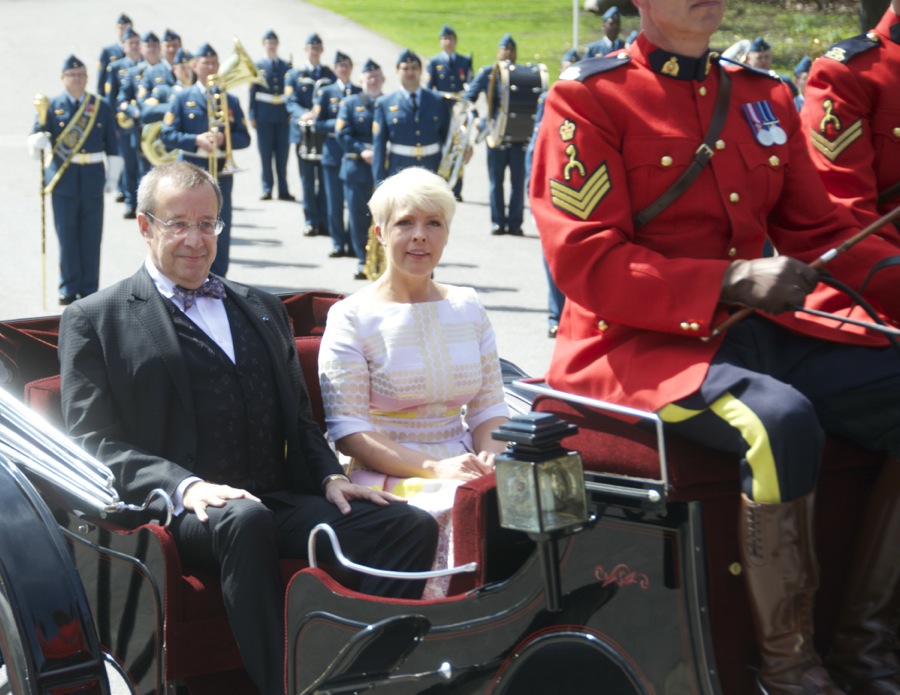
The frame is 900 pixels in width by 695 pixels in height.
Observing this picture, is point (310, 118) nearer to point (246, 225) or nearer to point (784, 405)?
point (246, 225)

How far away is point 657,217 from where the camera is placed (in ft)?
9.27

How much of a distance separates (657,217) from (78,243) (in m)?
8.90

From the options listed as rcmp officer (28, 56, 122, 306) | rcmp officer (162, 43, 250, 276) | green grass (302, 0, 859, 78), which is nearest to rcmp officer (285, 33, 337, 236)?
rcmp officer (162, 43, 250, 276)

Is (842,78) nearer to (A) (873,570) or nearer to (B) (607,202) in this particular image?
(B) (607,202)

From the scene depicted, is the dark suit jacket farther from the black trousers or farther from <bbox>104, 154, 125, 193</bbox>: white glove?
<bbox>104, 154, 125, 193</bbox>: white glove

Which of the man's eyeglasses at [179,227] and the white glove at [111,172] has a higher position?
the man's eyeglasses at [179,227]

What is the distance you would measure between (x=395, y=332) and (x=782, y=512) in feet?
4.74

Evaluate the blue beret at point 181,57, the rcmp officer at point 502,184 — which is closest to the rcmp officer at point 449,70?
the blue beret at point 181,57

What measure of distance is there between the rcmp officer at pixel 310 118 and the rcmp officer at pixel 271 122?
0.37m

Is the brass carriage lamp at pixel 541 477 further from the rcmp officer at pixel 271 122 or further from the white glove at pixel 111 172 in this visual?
the rcmp officer at pixel 271 122

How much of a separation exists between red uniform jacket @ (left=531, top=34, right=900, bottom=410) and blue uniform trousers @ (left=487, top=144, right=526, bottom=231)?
11.5 m

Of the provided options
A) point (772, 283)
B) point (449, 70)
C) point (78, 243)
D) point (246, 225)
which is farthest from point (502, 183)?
point (772, 283)

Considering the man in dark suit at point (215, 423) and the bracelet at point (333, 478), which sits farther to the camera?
the bracelet at point (333, 478)

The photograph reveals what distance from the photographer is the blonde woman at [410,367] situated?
141 inches
